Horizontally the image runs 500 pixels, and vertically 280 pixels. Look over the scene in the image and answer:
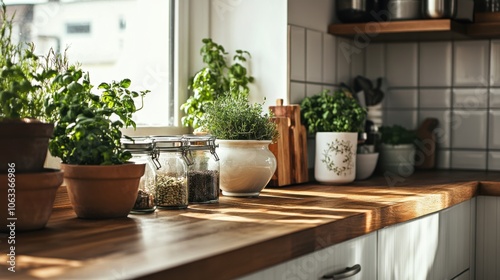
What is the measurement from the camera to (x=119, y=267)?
1.08 metres

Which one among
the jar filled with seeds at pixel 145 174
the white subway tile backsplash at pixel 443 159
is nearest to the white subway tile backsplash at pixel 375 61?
the white subway tile backsplash at pixel 443 159

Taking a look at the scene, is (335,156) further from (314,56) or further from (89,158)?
(89,158)

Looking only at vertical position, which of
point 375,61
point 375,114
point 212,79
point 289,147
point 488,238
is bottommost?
point 488,238

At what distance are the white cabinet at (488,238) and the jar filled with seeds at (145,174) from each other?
119 cm

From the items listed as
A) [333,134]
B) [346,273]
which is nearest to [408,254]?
[346,273]

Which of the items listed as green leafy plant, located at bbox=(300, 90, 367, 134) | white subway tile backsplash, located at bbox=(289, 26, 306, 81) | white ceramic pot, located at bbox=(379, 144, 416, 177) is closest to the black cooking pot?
white subway tile backsplash, located at bbox=(289, 26, 306, 81)

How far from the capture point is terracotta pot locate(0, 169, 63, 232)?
139cm

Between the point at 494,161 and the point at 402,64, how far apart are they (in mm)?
503

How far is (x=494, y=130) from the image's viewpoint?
2.91 m

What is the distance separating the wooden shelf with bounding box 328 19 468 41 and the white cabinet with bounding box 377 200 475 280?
0.59 metres

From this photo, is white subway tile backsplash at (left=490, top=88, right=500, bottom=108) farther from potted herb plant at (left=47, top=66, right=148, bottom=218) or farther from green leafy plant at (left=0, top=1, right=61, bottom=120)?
green leafy plant at (left=0, top=1, right=61, bottom=120)

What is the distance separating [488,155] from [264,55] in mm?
1007

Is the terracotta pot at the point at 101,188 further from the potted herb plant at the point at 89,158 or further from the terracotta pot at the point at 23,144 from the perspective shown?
the terracotta pot at the point at 23,144

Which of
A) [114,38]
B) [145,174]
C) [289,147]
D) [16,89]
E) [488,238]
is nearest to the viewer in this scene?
[16,89]
